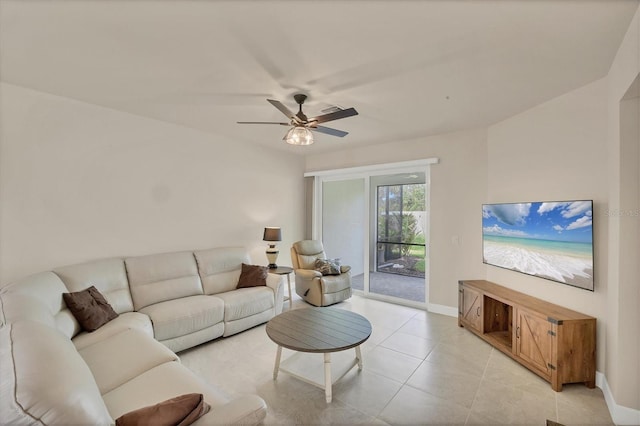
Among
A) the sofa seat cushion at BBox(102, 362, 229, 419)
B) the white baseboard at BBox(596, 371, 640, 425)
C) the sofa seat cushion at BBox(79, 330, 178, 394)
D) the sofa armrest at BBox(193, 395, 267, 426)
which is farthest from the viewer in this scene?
the white baseboard at BBox(596, 371, 640, 425)

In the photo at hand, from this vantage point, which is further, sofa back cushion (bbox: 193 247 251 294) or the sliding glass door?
the sliding glass door

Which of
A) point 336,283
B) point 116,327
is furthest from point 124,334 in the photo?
point 336,283

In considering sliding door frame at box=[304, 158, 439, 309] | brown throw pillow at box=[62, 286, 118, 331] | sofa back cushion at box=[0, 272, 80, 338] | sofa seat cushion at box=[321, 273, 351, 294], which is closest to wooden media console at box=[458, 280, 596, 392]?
sliding door frame at box=[304, 158, 439, 309]

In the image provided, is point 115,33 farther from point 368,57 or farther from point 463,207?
point 463,207

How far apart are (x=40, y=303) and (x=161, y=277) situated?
1.33 meters

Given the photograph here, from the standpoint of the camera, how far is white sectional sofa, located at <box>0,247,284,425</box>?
38.8 inches

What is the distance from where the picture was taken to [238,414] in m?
1.29

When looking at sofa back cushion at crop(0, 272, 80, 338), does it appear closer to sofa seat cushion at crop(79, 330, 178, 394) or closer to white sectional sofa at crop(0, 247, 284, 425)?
white sectional sofa at crop(0, 247, 284, 425)

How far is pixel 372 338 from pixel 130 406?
2.52m

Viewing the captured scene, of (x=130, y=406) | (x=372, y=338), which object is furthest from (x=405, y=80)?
(x=130, y=406)

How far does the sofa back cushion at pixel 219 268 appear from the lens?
3734 millimetres

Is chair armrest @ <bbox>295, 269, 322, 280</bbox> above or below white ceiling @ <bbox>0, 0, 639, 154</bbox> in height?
below

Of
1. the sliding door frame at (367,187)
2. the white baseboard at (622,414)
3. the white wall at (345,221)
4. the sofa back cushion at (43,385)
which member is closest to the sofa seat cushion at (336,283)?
the sliding door frame at (367,187)

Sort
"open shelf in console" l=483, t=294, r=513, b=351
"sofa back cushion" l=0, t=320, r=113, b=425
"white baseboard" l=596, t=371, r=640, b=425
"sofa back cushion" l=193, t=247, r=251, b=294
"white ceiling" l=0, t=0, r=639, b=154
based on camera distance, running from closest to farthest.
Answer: "sofa back cushion" l=0, t=320, r=113, b=425 → "white ceiling" l=0, t=0, r=639, b=154 → "white baseboard" l=596, t=371, r=640, b=425 → "open shelf in console" l=483, t=294, r=513, b=351 → "sofa back cushion" l=193, t=247, r=251, b=294
